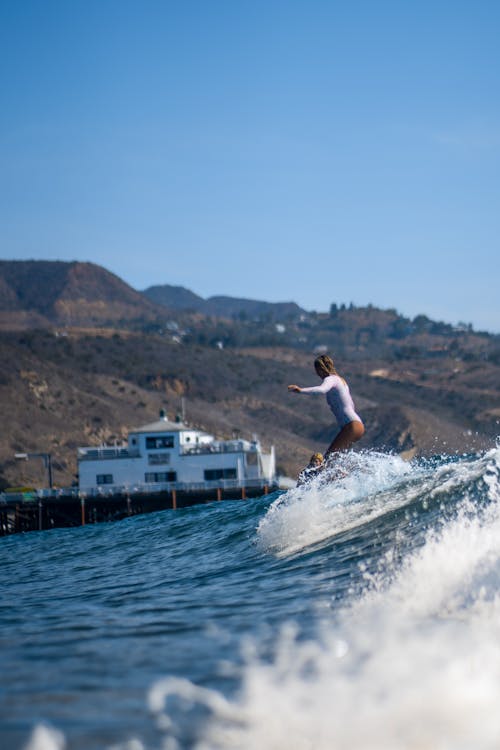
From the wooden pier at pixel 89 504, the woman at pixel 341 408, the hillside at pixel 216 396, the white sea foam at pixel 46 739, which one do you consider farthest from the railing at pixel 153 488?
the white sea foam at pixel 46 739

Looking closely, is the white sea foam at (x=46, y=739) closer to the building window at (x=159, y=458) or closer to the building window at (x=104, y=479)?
the building window at (x=104, y=479)

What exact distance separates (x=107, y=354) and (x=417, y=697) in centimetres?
12823

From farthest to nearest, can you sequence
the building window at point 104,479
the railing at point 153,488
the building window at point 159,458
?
1. the building window at point 159,458
2. the building window at point 104,479
3. the railing at point 153,488

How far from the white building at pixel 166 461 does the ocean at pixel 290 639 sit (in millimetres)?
43303

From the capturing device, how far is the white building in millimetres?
56031

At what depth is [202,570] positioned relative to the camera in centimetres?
1157

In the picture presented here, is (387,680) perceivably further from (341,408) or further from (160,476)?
(160,476)

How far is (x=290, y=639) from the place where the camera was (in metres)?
7.16

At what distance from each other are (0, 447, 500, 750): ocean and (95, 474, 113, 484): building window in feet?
143

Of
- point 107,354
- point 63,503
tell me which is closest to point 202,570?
point 63,503

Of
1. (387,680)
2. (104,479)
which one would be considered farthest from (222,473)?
(387,680)

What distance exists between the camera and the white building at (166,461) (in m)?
56.0

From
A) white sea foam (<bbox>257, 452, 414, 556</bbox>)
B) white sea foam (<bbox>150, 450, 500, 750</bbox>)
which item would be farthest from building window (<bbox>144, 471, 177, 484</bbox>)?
white sea foam (<bbox>150, 450, 500, 750</bbox>)

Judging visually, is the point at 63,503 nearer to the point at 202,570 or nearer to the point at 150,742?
the point at 202,570
